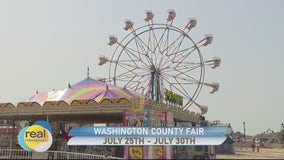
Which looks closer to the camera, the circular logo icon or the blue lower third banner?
the blue lower third banner

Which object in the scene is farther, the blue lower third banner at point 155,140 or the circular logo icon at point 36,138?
the circular logo icon at point 36,138

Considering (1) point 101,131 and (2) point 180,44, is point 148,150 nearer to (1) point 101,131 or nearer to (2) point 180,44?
(1) point 101,131

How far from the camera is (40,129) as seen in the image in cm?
1577


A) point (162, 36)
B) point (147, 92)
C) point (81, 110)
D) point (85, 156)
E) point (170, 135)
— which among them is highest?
point (162, 36)

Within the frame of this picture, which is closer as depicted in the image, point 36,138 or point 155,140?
point 155,140

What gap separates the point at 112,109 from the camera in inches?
693

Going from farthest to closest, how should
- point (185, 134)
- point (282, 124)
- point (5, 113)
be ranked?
point (282, 124) → point (5, 113) → point (185, 134)

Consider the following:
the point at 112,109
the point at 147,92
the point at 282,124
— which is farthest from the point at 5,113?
the point at 282,124

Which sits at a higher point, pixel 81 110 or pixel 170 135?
pixel 81 110

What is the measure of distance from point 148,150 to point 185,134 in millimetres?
2120

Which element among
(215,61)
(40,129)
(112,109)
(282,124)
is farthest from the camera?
(282,124)

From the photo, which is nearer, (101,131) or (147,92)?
(101,131)

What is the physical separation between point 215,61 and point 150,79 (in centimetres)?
580

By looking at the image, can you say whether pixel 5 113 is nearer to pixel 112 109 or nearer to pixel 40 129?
pixel 40 129
